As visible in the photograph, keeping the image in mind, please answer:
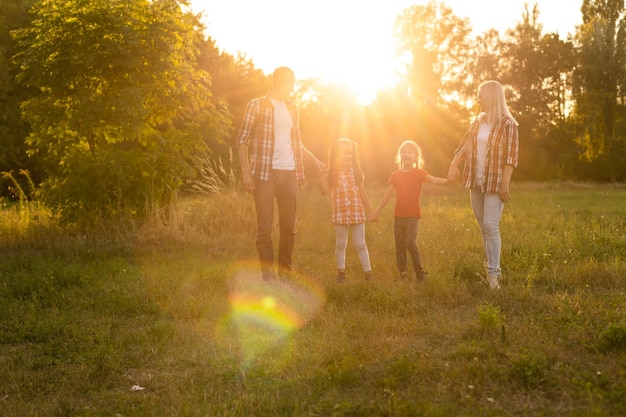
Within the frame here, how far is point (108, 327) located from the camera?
17.9ft

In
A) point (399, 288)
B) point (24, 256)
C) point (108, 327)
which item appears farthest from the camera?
point (24, 256)

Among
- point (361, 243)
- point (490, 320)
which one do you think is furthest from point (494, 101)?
point (490, 320)

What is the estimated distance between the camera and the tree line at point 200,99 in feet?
34.7

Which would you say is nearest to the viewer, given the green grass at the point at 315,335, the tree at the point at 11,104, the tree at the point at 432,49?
the green grass at the point at 315,335

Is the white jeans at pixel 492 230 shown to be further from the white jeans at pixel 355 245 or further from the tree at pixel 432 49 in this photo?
the tree at pixel 432 49

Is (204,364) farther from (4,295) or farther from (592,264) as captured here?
(592,264)

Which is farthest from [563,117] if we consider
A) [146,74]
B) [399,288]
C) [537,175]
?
[399,288]

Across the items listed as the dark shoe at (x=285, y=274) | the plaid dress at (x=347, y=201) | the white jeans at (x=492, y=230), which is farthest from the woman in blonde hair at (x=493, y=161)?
the dark shoe at (x=285, y=274)

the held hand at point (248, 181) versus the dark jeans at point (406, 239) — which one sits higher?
the held hand at point (248, 181)

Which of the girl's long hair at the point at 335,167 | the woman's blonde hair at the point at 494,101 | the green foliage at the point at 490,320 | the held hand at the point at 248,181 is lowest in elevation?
the green foliage at the point at 490,320

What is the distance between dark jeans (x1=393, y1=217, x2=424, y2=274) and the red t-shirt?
3.5 inches

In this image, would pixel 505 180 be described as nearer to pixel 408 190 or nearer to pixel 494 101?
pixel 494 101

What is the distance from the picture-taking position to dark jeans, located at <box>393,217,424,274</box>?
7.21 meters

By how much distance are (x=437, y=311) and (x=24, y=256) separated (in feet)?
20.2
